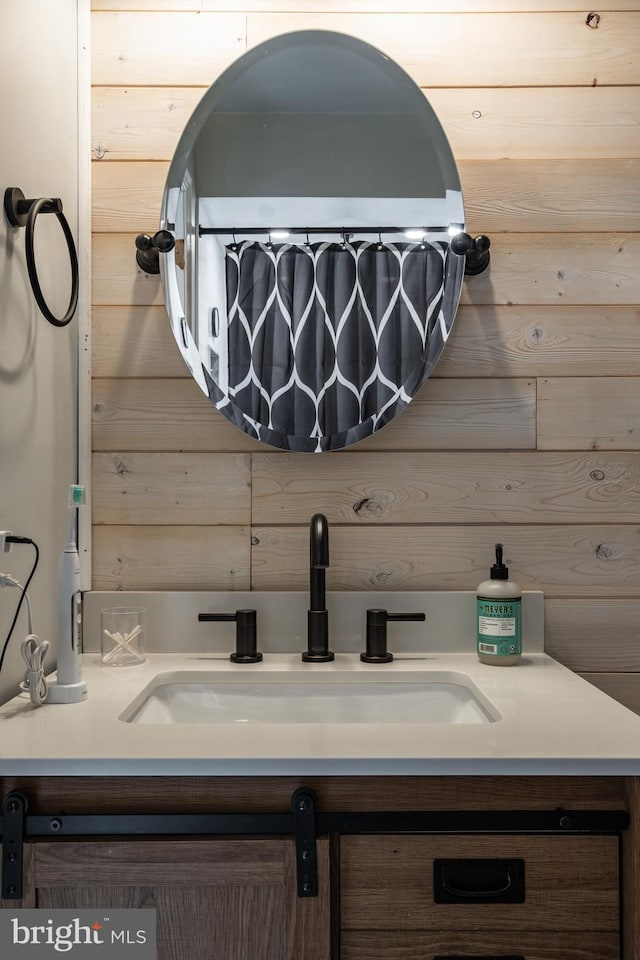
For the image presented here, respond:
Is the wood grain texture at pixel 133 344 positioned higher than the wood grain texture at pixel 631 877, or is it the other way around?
the wood grain texture at pixel 133 344

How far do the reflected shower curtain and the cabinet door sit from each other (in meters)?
0.75

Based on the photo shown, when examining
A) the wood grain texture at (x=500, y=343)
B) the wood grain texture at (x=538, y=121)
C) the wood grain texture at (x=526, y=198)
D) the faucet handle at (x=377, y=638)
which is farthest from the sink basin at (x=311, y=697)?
the wood grain texture at (x=538, y=121)

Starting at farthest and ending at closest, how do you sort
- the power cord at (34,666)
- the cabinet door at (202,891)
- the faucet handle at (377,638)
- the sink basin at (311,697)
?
the faucet handle at (377,638), the sink basin at (311,697), the power cord at (34,666), the cabinet door at (202,891)

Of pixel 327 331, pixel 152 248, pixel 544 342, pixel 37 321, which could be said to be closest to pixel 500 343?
pixel 544 342

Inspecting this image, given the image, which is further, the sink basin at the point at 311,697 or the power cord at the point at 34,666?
the sink basin at the point at 311,697

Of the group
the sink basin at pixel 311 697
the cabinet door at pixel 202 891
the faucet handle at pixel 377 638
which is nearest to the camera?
the cabinet door at pixel 202 891

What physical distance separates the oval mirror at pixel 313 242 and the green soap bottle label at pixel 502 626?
39cm

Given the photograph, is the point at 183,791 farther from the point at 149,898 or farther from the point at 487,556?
the point at 487,556

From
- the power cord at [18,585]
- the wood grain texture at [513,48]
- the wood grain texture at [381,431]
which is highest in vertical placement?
the wood grain texture at [513,48]

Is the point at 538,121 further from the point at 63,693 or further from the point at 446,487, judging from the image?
the point at 63,693

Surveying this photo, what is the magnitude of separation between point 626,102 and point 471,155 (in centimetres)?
31

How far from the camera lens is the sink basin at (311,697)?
1.29 m

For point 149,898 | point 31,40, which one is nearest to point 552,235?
point 31,40

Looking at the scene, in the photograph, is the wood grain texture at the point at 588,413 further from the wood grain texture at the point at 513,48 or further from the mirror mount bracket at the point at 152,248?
the mirror mount bracket at the point at 152,248
